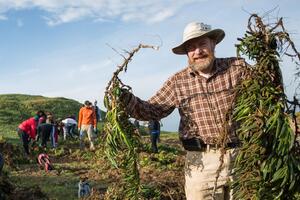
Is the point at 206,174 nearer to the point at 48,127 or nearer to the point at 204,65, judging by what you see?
the point at 204,65

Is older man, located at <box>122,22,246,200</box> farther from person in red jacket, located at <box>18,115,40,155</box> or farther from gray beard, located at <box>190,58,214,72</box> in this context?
person in red jacket, located at <box>18,115,40,155</box>

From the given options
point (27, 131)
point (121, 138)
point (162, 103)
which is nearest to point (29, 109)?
point (27, 131)

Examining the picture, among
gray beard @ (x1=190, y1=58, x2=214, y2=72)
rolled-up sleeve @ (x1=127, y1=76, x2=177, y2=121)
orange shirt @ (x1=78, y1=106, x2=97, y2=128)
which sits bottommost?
rolled-up sleeve @ (x1=127, y1=76, x2=177, y2=121)

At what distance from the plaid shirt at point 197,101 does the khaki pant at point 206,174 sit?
14cm

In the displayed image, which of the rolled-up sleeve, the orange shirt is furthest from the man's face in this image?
the orange shirt

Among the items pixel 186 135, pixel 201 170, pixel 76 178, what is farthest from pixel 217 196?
pixel 76 178

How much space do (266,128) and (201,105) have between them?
1554 mm

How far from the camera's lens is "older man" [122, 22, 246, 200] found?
14.7ft

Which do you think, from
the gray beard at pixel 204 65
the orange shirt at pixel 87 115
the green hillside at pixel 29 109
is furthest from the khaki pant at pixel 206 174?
the green hillside at pixel 29 109

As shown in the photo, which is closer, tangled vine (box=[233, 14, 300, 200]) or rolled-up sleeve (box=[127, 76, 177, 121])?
tangled vine (box=[233, 14, 300, 200])

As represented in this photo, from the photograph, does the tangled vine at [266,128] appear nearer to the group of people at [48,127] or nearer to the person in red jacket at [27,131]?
the group of people at [48,127]

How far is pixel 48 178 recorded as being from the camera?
44.9 ft

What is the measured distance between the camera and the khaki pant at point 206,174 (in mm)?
4480

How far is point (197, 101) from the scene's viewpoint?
181 inches
